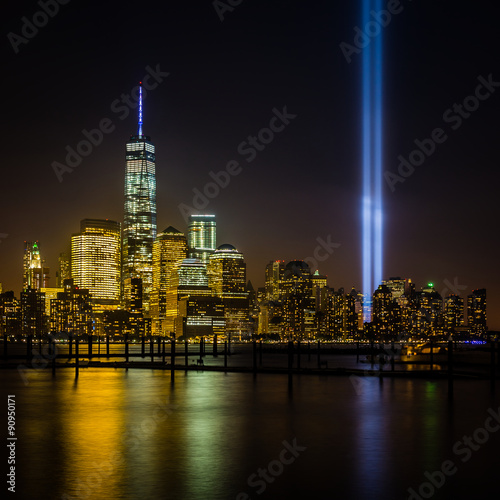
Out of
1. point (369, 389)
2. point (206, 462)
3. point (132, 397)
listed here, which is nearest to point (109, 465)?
point (206, 462)

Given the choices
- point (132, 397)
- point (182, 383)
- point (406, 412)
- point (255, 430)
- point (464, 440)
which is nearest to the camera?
point (464, 440)

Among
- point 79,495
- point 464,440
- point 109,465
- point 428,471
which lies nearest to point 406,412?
point 464,440

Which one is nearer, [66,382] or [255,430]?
[255,430]

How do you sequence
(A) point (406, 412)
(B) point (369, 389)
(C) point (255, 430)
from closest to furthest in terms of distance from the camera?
1. (C) point (255, 430)
2. (A) point (406, 412)
3. (B) point (369, 389)

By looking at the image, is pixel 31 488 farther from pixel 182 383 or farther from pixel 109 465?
pixel 182 383

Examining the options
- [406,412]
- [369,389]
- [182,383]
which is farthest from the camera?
[182,383]

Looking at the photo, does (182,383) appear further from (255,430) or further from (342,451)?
(342,451)
